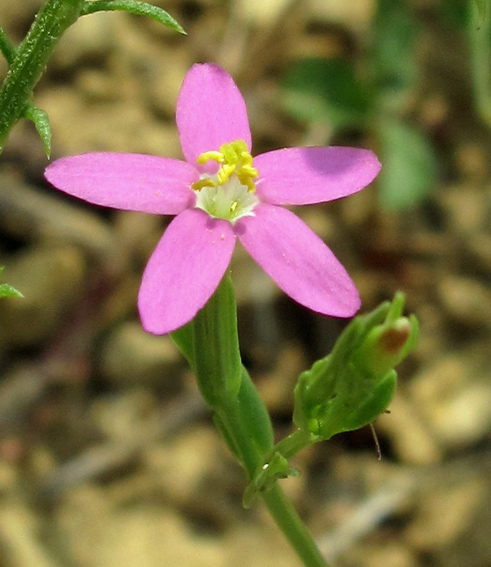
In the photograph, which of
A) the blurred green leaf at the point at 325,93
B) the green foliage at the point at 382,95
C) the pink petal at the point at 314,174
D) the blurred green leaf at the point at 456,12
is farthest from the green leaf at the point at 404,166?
the pink petal at the point at 314,174

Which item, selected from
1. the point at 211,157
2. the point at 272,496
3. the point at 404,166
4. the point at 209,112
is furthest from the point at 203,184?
the point at 404,166

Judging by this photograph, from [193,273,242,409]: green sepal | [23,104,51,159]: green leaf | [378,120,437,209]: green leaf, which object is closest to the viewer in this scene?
[23,104,51,159]: green leaf

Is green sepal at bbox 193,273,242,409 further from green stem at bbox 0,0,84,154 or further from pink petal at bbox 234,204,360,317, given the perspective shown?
green stem at bbox 0,0,84,154

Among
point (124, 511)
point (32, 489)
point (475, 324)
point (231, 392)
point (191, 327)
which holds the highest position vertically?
point (191, 327)

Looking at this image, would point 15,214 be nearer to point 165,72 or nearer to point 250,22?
point 165,72

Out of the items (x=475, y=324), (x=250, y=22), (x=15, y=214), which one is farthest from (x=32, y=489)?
(x=250, y=22)

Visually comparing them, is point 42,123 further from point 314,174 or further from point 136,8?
point 314,174

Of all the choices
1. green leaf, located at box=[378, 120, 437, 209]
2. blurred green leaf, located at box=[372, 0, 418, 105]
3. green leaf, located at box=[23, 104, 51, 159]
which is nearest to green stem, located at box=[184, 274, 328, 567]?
green leaf, located at box=[23, 104, 51, 159]
